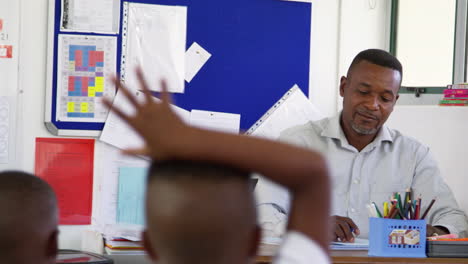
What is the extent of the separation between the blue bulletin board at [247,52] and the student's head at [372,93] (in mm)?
576

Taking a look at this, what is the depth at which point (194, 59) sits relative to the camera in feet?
10.8

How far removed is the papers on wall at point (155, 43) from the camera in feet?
10.5

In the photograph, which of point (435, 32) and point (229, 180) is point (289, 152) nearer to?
point (229, 180)

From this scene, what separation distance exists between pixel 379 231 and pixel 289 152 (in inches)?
57.2

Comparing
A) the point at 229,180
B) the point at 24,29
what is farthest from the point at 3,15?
the point at 229,180

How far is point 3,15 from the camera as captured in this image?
3.03 meters

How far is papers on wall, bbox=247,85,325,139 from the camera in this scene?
3383 mm

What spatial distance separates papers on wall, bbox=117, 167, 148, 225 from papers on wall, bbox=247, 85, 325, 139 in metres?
0.60

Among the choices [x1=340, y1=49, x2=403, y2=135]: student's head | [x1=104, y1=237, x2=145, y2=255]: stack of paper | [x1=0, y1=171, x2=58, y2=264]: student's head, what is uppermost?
[x1=340, y1=49, x2=403, y2=135]: student's head

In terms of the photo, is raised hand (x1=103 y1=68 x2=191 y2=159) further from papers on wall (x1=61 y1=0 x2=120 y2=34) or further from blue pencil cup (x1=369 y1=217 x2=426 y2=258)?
papers on wall (x1=61 y1=0 x2=120 y2=34)

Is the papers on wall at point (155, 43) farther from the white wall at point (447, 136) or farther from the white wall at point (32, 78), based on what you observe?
the white wall at point (447, 136)

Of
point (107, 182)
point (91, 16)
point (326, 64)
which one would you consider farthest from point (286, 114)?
point (91, 16)

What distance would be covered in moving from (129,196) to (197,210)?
263cm

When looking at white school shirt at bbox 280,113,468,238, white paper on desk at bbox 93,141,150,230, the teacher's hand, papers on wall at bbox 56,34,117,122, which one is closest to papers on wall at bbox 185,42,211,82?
papers on wall at bbox 56,34,117,122
